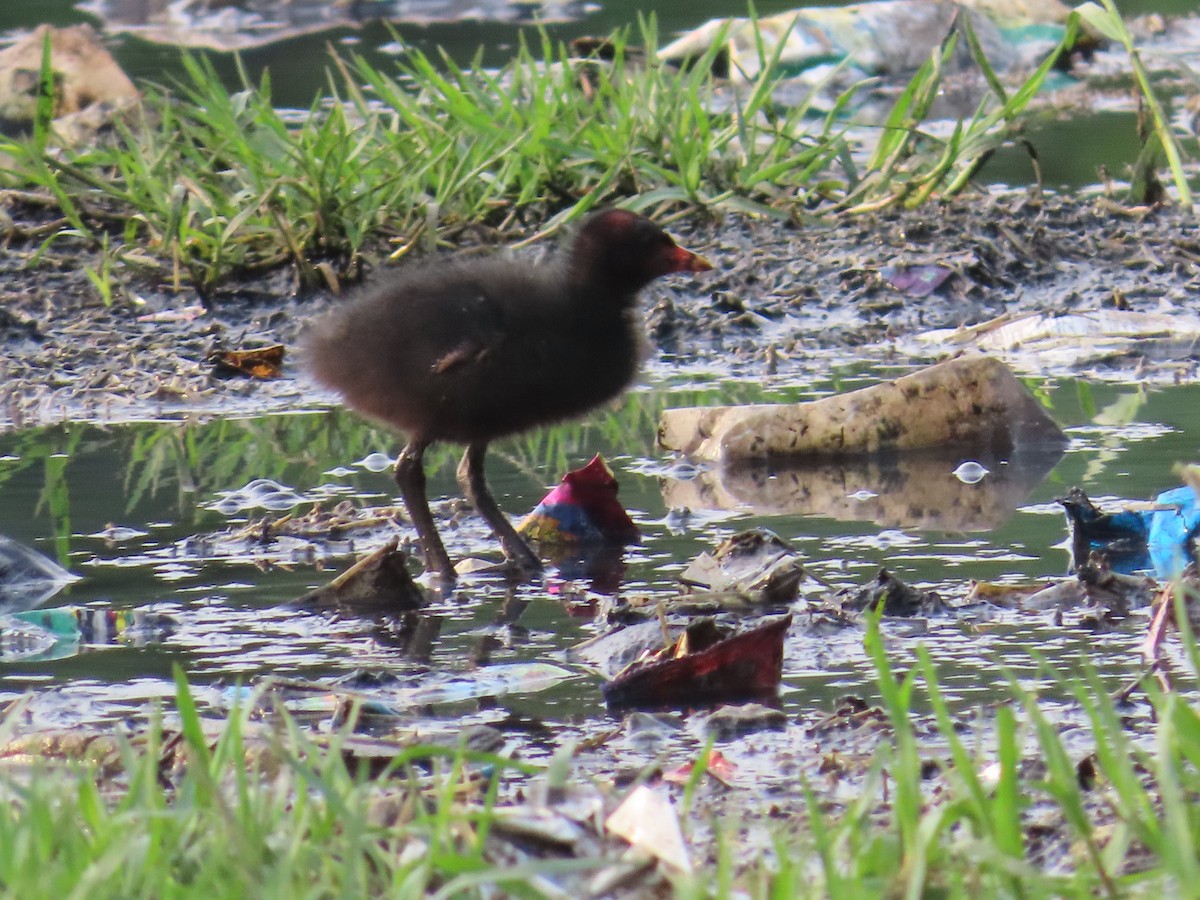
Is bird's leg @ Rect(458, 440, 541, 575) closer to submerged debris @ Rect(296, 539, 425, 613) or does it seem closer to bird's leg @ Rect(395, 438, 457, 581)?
bird's leg @ Rect(395, 438, 457, 581)

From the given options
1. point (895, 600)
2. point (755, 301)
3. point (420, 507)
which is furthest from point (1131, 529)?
point (755, 301)

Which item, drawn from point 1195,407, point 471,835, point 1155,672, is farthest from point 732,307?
point 471,835

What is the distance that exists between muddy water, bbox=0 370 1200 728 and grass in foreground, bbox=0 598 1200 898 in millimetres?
945

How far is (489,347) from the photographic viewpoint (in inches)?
177

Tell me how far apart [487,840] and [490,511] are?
2250 mm

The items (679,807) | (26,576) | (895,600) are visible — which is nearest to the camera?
(679,807)

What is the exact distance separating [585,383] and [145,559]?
3.61 ft

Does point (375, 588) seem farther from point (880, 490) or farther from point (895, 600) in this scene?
point (880, 490)

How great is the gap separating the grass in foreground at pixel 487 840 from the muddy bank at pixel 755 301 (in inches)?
153

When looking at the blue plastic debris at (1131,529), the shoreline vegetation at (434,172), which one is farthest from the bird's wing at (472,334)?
the shoreline vegetation at (434,172)

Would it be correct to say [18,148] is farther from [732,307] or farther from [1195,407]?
[1195,407]

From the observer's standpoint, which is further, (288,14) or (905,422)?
(288,14)

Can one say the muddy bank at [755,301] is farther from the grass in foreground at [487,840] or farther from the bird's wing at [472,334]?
the grass in foreground at [487,840]

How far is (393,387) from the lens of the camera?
4617 millimetres
